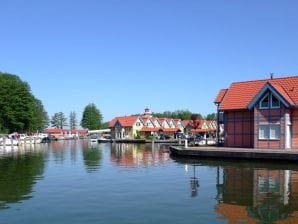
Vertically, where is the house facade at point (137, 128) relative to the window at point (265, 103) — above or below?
below

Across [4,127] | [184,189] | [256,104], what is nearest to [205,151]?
[256,104]

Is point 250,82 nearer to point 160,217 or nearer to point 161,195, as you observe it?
point 161,195

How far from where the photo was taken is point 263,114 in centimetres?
4462

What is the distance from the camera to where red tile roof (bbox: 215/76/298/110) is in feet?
147

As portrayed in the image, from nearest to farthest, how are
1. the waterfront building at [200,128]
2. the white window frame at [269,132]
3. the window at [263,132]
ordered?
the white window frame at [269,132] < the window at [263,132] < the waterfront building at [200,128]

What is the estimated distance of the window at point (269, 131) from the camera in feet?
144

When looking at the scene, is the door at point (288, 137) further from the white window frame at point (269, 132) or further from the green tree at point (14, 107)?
the green tree at point (14, 107)

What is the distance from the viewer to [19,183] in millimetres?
25594

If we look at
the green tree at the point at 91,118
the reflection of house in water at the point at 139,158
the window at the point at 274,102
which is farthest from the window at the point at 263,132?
the green tree at the point at 91,118

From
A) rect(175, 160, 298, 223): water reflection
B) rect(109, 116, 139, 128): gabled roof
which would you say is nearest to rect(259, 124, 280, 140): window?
rect(175, 160, 298, 223): water reflection

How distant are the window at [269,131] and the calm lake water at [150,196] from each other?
1193 centimetres

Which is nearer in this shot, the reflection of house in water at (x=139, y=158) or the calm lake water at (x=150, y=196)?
the calm lake water at (x=150, y=196)

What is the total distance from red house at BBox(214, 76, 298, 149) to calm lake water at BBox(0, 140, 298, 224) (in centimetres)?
1193

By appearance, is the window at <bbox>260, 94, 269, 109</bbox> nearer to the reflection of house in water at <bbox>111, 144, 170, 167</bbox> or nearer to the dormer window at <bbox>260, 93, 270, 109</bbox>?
the dormer window at <bbox>260, 93, 270, 109</bbox>
